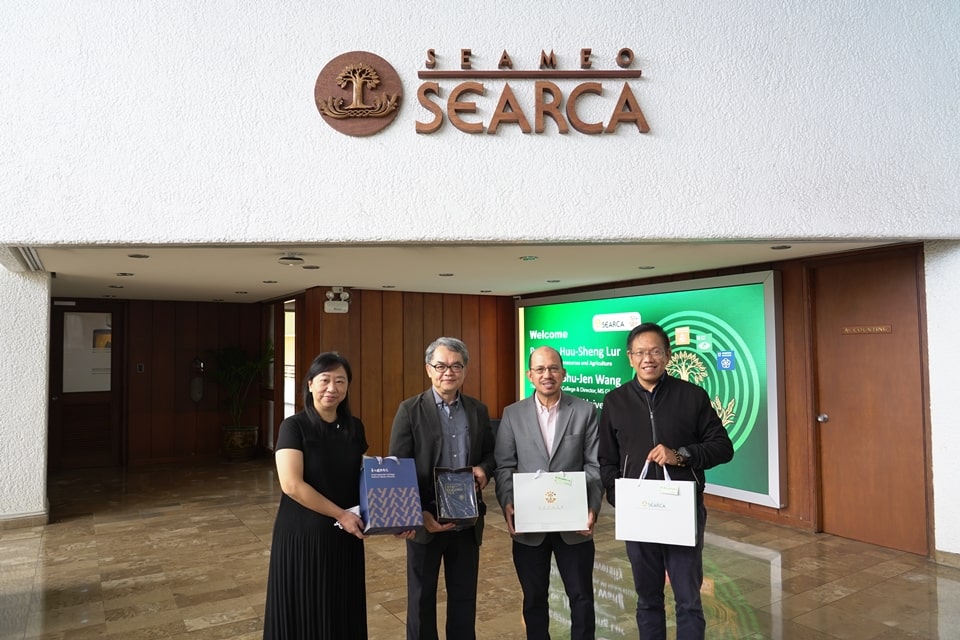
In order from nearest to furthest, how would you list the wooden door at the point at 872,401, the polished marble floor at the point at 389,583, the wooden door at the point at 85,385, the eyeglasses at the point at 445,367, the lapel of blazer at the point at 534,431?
the eyeglasses at the point at 445,367 → the lapel of blazer at the point at 534,431 → the polished marble floor at the point at 389,583 → the wooden door at the point at 872,401 → the wooden door at the point at 85,385

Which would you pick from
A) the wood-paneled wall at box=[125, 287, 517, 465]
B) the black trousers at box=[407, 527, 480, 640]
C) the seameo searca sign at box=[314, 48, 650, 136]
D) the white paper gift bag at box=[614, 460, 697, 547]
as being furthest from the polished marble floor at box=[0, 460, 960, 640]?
the seameo searca sign at box=[314, 48, 650, 136]

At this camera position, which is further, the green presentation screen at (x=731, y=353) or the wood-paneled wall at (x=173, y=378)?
the wood-paneled wall at (x=173, y=378)

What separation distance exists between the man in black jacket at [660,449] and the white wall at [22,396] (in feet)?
17.6

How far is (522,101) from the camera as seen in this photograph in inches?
171

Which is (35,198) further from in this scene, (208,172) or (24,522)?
(24,522)

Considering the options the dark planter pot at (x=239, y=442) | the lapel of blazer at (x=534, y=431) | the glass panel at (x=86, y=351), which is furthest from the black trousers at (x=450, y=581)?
the glass panel at (x=86, y=351)

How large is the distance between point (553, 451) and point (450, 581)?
0.71 metres

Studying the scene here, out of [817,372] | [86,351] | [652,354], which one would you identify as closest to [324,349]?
[86,351]

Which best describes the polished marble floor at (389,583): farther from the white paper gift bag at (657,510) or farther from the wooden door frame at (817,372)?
the white paper gift bag at (657,510)

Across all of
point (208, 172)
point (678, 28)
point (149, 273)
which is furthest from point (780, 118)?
point (149, 273)

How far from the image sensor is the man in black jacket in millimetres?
2682

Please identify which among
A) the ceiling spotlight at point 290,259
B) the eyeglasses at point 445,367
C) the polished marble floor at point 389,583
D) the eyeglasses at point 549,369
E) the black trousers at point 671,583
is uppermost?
the ceiling spotlight at point 290,259

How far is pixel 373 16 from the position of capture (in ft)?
14.3

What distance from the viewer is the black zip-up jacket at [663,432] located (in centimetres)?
271
